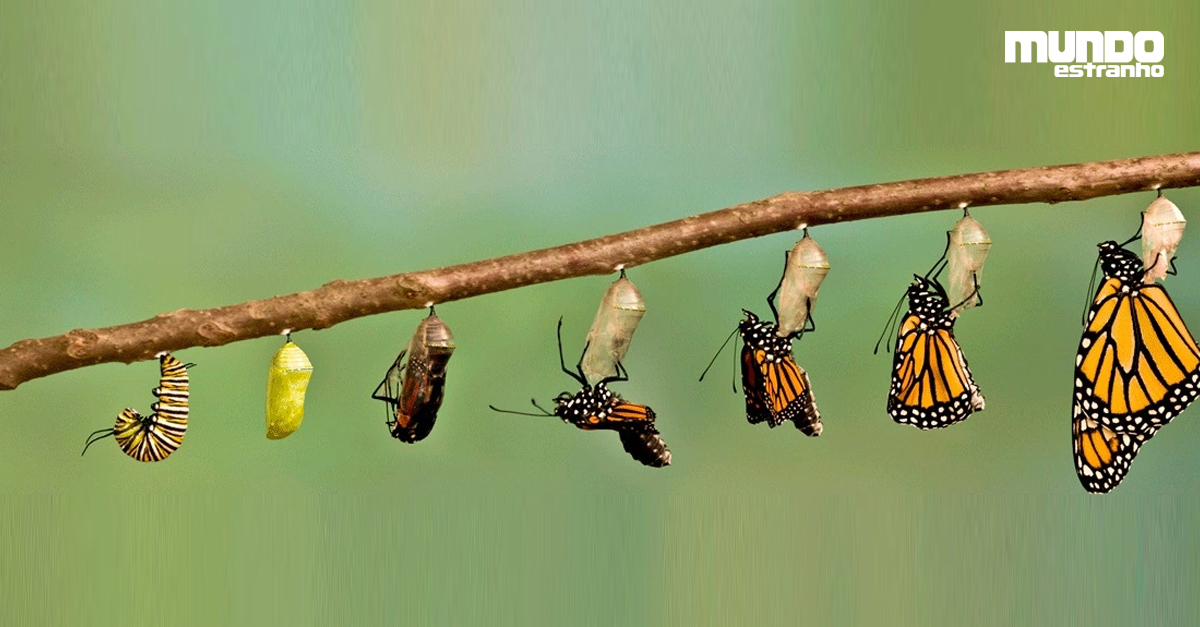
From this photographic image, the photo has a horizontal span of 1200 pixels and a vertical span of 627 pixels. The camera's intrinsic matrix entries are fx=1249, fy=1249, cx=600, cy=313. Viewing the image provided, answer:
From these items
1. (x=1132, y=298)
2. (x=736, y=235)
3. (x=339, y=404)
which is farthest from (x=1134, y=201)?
(x=339, y=404)

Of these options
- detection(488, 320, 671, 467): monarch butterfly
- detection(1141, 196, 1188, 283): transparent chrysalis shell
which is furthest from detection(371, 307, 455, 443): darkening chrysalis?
detection(1141, 196, 1188, 283): transparent chrysalis shell

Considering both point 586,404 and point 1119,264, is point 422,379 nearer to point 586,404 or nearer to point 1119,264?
point 586,404

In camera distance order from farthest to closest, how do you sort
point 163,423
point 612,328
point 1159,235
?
point 163,423, point 612,328, point 1159,235

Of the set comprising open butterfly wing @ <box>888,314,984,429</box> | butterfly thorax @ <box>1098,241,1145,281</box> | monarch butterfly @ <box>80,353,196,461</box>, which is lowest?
monarch butterfly @ <box>80,353,196,461</box>

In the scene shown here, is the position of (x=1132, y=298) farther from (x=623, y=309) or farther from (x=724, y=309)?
(x=724, y=309)

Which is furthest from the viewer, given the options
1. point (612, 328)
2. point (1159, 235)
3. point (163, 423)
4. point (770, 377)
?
point (163, 423)

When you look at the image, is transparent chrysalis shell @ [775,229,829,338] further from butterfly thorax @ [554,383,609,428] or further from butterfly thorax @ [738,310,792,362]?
butterfly thorax @ [554,383,609,428]

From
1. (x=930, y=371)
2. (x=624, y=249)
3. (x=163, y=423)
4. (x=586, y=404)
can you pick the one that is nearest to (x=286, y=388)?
(x=163, y=423)
